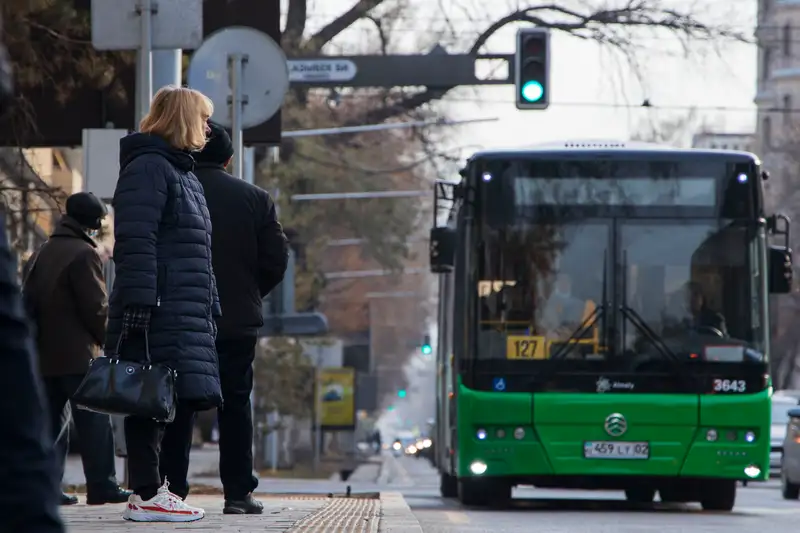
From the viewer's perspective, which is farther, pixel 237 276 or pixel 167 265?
pixel 237 276

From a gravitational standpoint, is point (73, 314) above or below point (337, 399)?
above

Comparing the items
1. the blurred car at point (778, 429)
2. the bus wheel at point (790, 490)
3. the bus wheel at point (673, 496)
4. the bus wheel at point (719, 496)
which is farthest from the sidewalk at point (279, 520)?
the blurred car at point (778, 429)

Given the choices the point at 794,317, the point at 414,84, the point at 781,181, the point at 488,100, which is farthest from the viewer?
the point at 781,181

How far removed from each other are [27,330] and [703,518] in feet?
41.5

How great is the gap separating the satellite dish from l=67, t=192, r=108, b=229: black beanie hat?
3.05m

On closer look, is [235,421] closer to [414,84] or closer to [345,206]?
[414,84]

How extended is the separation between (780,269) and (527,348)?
86.2 inches

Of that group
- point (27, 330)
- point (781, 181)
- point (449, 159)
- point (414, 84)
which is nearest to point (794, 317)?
point (781, 181)

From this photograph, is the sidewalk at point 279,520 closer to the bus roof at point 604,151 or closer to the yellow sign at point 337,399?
the bus roof at point 604,151

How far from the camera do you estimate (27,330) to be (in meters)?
2.01

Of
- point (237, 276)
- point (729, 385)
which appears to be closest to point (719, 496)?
point (729, 385)

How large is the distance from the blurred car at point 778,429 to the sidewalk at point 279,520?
79.6ft

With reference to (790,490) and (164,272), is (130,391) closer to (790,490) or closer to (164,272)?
(164,272)

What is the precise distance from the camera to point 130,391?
7.76 m
